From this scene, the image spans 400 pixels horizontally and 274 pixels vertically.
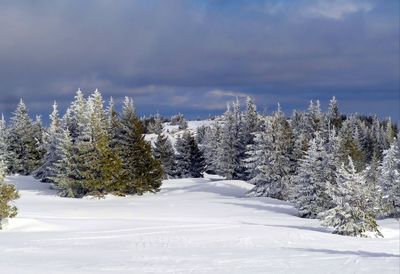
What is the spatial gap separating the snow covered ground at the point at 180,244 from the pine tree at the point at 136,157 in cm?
779

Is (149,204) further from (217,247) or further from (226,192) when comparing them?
(217,247)

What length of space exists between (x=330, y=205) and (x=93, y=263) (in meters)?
23.4

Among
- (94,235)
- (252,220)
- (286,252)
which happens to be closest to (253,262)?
(286,252)

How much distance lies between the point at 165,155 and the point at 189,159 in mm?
4109

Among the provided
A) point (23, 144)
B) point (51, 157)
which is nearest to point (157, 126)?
point (23, 144)

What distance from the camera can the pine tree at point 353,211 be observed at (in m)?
27.0

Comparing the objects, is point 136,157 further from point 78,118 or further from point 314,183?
point 314,183

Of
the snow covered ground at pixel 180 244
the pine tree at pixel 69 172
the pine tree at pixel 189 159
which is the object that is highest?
the pine tree at pixel 189 159

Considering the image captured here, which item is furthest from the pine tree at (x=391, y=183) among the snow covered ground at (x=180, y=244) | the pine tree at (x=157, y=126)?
the pine tree at (x=157, y=126)

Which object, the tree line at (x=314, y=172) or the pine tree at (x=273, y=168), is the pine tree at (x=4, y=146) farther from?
the pine tree at (x=273, y=168)

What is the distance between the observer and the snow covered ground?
14.6 metres

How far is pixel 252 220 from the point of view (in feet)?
104

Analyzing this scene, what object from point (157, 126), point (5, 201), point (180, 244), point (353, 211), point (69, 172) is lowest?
point (180, 244)

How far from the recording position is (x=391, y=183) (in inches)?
1486
